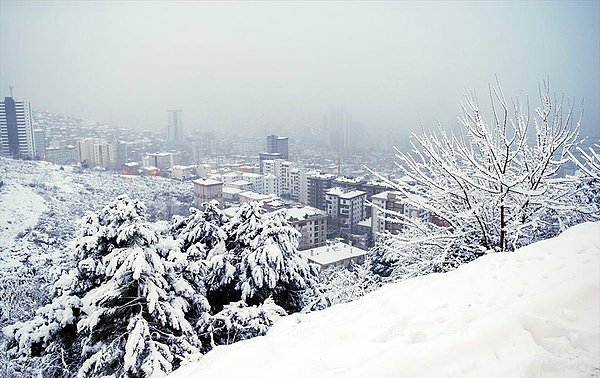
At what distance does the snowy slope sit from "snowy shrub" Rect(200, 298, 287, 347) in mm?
Answer: 3575

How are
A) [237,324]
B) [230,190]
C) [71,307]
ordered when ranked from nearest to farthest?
1. [71,307]
2. [237,324]
3. [230,190]

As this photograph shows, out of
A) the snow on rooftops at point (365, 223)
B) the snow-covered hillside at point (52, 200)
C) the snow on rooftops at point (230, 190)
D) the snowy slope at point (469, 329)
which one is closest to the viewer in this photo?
the snowy slope at point (469, 329)

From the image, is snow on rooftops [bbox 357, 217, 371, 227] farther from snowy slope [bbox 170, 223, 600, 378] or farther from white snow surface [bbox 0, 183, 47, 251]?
snowy slope [bbox 170, 223, 600, 378]

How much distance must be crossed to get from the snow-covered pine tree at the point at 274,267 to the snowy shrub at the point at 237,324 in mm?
992

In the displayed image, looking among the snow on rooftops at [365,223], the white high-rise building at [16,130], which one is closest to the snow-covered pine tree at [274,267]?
the snow on rooftops at [365,223]

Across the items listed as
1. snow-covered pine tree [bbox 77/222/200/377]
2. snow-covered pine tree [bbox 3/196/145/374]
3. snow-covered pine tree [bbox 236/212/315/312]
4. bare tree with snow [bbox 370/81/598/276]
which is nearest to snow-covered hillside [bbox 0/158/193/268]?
snow-covered pine tree [bbox 3/196/145/374]

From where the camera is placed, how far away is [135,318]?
5527 mm

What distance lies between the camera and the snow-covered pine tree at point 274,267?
8445mm

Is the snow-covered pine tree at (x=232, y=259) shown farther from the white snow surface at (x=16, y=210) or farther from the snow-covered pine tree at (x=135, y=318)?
the white snow surface at (x=16, y=210)

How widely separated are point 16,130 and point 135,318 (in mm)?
61796

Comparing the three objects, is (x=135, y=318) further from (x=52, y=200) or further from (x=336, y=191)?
(x=336, y=191)

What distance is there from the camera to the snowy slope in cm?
204

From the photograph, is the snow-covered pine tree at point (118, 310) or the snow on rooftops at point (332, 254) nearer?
the snow-covered pine tree at point (118, 310)

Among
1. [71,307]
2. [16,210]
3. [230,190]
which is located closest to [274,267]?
[71,307]
